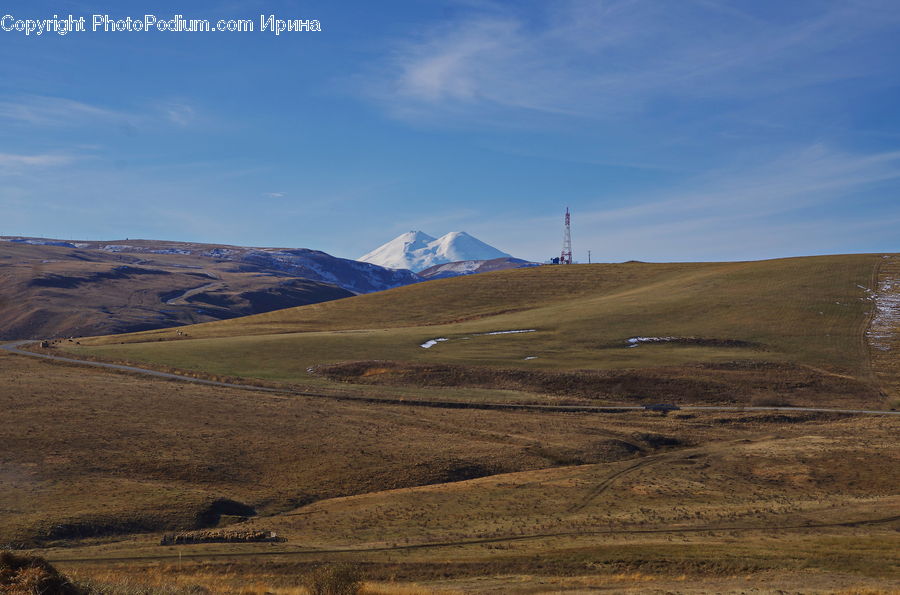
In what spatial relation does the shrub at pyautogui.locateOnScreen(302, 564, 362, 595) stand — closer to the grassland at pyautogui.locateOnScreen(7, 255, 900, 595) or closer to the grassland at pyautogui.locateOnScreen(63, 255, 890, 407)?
the grassland at pyautogui.locateOnScreen(7, 255, 900, 595)

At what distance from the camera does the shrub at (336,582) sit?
867 inches

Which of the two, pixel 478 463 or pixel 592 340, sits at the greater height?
pixel 592 340

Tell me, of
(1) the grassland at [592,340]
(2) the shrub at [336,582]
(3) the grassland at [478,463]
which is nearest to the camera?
(2) the shrub at [336,582]

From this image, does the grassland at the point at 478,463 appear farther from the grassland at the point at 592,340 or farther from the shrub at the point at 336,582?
the shrub at the point at 336,582

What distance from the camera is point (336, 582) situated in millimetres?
22188

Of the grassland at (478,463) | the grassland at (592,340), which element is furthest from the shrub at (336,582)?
the grassland at (592,340)

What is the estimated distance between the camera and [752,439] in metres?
58.1

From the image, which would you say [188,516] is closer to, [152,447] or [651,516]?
[152,447]

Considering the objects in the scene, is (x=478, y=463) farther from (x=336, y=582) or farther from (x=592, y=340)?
(x=592, y=340)

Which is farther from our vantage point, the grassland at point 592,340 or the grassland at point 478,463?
the grassland at point 592,340

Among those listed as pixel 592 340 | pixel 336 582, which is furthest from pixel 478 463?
pixel 592 340

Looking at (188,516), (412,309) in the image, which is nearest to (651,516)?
(188,516)

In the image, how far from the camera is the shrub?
2203 cm

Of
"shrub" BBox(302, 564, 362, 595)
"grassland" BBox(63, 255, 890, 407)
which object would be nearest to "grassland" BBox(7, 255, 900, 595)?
"grassland" BBox(63, 255, 890, 407)
